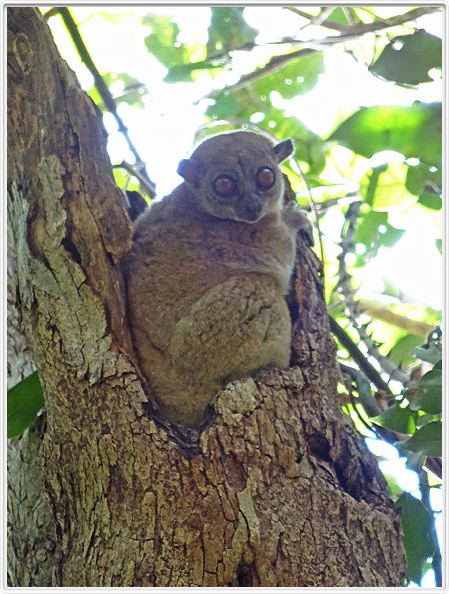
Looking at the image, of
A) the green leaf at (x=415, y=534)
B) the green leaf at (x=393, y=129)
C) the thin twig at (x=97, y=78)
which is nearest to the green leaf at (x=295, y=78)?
the thin twig at (x=97, y=78)

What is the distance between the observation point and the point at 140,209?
4.46 meters

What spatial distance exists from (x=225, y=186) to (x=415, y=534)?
2174 mm

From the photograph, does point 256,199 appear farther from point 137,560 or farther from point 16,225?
point 137,560

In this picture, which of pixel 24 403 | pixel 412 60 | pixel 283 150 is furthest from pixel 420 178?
pixel 24 403

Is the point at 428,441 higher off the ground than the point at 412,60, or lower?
lower

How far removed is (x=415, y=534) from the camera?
11.3ft

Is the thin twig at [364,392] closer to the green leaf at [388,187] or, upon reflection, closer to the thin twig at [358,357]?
the thin twig at [358,357]

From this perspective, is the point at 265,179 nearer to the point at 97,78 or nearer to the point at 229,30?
the point at 229,30

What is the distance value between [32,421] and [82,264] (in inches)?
31.0

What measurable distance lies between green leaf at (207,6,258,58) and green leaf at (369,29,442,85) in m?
1.33

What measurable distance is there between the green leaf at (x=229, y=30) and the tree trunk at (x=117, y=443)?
149 cm

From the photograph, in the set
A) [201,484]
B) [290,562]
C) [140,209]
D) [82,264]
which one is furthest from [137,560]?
[140,209]

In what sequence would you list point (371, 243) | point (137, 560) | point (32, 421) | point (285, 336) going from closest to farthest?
point (137, 560) → point (32, 421) → point (285, 336) → point (371, 243)

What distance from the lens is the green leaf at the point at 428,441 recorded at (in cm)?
321
